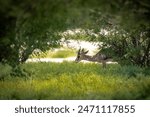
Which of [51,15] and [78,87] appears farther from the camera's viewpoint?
[78,87]

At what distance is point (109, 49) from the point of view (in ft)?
53.3

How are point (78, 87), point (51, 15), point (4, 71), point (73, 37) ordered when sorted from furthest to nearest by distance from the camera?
1. point (73, 37)
2. point (4, 71)
3. point (78, 87)
4. point (51, 15)

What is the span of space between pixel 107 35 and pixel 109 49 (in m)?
0.64

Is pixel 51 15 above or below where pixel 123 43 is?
above

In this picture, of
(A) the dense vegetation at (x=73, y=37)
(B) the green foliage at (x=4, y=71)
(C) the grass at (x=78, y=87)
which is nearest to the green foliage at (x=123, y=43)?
(A) the dense vegetation at (x=73, y=37)

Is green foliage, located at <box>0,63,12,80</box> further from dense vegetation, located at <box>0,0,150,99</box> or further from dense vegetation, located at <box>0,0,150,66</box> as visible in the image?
dense vegetation, located at <box>0,0,150,66</box>

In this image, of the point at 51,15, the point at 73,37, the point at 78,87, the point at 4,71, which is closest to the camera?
the point at 51,15

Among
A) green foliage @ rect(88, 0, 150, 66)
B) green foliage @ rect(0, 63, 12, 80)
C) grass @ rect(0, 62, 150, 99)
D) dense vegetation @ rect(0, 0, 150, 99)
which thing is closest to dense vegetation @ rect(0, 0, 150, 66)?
dense vegetation @ rect(0, 0, 150, 99)

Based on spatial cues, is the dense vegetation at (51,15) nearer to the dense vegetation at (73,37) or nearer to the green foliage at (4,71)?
the dense vegetation at (73,37)

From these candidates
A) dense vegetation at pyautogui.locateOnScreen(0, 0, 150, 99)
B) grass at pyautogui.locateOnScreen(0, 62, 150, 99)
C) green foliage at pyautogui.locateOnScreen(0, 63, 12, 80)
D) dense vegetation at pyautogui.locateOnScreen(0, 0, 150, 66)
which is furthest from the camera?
green foliage at pyautogui.locateOnScreen(0, 63, 12, 80)

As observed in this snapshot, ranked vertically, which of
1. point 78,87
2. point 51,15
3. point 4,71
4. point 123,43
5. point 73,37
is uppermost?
point 51,15

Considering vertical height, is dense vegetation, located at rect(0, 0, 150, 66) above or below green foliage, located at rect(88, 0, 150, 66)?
above

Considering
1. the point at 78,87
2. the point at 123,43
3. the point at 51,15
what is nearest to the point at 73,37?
the point at 123,43

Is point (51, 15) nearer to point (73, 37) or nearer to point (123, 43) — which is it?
point (73, 37)
